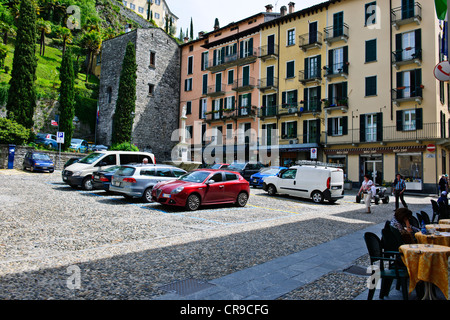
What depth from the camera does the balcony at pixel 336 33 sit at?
1189 inches

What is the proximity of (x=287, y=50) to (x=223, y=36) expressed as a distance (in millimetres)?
10481

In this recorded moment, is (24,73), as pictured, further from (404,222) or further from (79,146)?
(404,222)

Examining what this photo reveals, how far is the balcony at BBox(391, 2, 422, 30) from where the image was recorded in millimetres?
26028

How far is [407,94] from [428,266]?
86.8ft

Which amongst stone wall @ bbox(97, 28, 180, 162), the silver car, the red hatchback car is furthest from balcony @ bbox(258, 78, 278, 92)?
the silver car

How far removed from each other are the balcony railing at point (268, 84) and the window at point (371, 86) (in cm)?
934

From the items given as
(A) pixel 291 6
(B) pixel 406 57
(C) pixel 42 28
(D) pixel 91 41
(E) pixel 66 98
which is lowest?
(E) pixel 66 98

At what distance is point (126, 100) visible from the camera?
3797 cm

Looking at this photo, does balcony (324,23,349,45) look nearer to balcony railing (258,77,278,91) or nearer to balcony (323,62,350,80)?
balcony (323,62,350,80)

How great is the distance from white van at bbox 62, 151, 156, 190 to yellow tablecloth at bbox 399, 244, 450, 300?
14174 millimetres

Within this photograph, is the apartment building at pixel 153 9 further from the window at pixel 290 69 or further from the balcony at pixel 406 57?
the balcony at pixel 406 57

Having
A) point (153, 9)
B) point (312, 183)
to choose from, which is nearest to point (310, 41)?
point (312, 183)

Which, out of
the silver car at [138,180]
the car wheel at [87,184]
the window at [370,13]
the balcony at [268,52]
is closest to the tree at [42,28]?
the balcony at [268,52]
